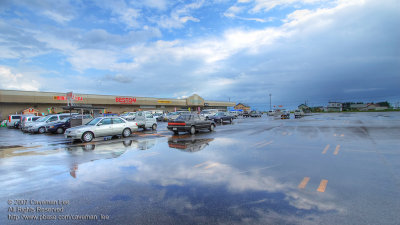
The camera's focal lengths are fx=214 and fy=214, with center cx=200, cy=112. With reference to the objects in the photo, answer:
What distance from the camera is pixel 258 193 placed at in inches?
181

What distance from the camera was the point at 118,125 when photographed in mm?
15000

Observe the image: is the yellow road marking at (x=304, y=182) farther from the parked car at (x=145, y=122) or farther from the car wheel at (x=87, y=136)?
the parked car at (x=145, y=122)

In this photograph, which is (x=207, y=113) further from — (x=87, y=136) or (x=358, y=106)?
(x=358, y=106)

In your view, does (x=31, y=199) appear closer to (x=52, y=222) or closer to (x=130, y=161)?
(x=52, y=222)

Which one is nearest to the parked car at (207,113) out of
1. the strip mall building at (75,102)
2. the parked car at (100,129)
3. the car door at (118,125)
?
the parked car at (100,129)

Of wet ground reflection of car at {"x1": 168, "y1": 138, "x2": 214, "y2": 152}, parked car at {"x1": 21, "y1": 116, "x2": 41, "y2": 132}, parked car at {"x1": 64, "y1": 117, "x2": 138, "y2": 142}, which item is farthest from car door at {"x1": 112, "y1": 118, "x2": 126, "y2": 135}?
parked car at {"x1": 21, "y1": 116, "x2": 41, "y2": 132}

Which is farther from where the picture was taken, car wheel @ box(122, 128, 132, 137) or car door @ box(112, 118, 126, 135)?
car wheel @ box(122, 128, 132, 137)

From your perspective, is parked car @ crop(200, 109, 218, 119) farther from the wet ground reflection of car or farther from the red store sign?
the wet ground reflection of car

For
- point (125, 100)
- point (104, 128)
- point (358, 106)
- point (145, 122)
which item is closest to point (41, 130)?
point (145, 122)

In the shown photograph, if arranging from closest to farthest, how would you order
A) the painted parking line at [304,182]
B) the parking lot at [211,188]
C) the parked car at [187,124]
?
the parking lot at [211,188]
the painted parking line at [304,182]
the parked car at [187,124]

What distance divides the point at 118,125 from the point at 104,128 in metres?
1.07

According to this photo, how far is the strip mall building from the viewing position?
41.1 metres

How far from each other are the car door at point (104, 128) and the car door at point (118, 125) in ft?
0.94

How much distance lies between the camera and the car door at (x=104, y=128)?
1373cm
